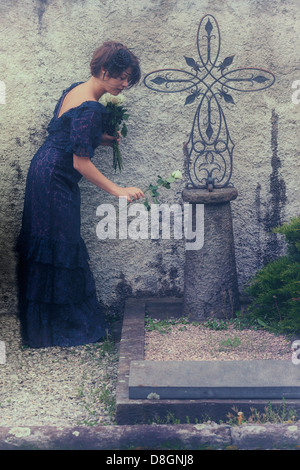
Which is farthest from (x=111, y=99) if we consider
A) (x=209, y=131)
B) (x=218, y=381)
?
(x=218, y=381)

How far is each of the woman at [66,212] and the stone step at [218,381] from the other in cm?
115

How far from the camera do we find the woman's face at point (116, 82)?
4.14 metres

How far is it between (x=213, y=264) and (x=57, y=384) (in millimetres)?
1414

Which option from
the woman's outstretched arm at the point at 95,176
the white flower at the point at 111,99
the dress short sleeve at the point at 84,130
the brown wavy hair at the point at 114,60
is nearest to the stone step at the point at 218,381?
the woman's outstretched arm at the point at 95,176

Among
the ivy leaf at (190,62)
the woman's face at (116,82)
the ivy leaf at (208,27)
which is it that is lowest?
the woman's face at (116,82)

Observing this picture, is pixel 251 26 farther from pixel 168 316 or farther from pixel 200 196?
pixel 168 316

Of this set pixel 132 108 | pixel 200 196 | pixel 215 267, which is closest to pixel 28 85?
pixel 132 108

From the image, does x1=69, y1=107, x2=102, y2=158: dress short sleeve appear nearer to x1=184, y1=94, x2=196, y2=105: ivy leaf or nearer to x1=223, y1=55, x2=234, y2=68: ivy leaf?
x1=184, y1=94, x2=196, y2=105: ivy leaf

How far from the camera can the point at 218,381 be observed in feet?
10.5

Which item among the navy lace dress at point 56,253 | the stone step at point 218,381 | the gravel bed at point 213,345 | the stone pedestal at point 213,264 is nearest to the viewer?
the stone step at point 218,381

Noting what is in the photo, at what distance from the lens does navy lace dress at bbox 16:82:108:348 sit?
422cm

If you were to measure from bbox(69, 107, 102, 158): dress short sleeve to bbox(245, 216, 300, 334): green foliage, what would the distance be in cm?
147

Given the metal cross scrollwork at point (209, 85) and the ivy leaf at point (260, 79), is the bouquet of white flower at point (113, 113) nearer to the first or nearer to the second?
the metal cross scrollwork at point (209, 85)

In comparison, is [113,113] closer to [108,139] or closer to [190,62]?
[108,139]
